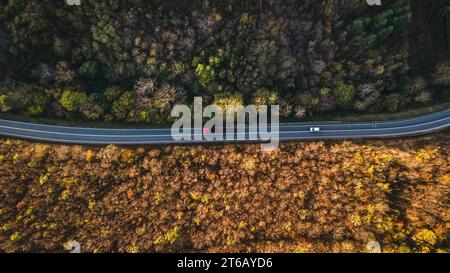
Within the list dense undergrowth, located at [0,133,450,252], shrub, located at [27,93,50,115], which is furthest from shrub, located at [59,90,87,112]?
dense undergrowth, located at [0,133,450,252]

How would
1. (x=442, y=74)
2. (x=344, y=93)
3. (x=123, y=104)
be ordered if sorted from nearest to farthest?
1. (x=123, y=104)
2. (x=344, y=93)
3. (x=442, y=74)

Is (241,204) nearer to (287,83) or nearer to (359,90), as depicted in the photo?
(287,83)

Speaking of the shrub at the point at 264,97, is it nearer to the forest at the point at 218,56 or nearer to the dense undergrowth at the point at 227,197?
the forest at the point at 218,56

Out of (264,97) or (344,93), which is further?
(344,93)

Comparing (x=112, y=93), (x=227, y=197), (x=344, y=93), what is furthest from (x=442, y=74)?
(x=112, y=93)

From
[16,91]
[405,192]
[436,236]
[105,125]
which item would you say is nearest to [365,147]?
[405,192]

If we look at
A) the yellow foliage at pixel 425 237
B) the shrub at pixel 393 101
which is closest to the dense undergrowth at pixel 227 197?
the yellow foliage at pixel 425 237

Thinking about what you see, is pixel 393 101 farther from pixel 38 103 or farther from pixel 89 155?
pixel 38 103
